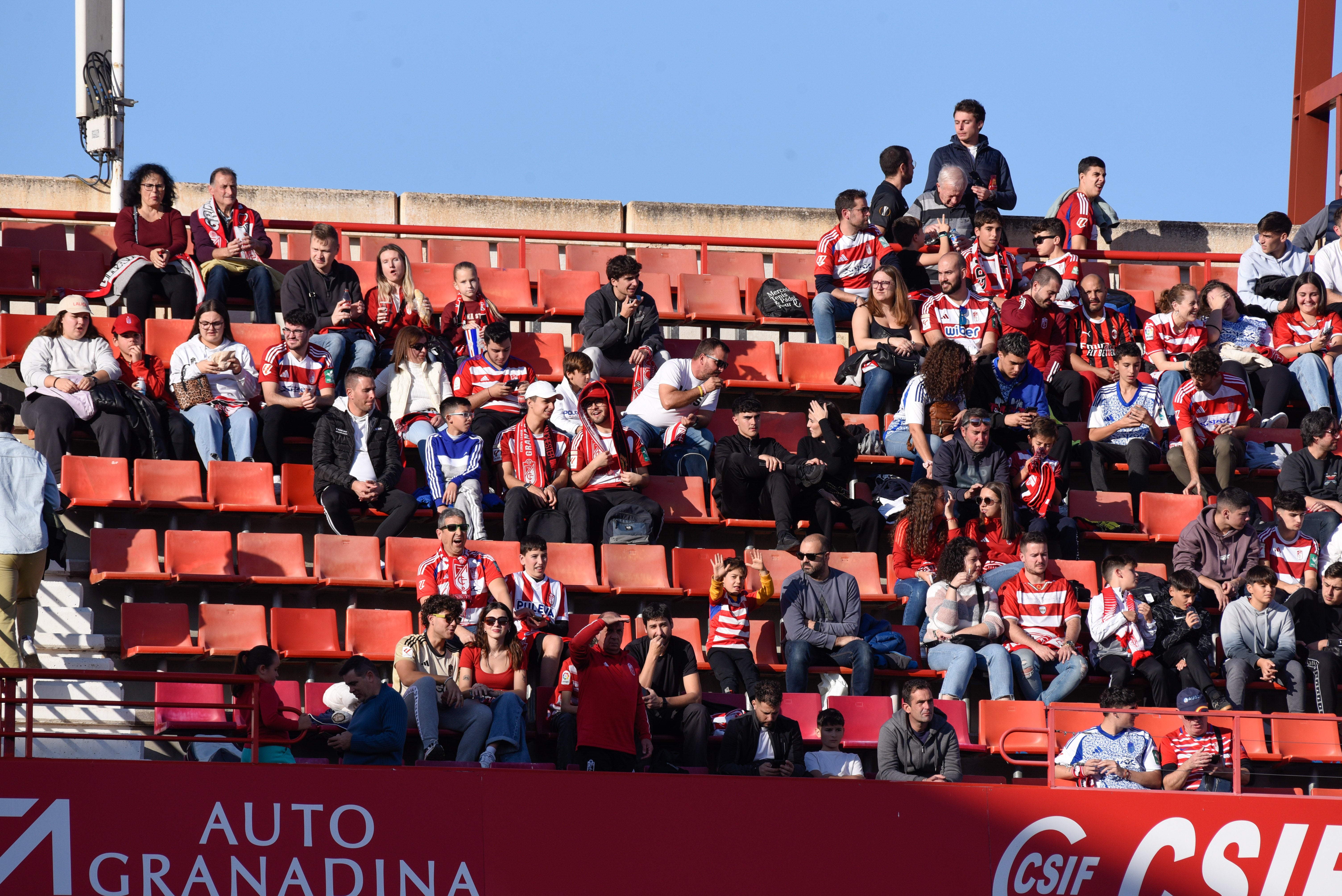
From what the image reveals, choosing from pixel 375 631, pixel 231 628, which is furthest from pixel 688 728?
pixel 231 628

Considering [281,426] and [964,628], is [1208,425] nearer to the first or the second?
[964,628]

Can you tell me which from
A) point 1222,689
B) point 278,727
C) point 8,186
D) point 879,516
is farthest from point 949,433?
point 8,186

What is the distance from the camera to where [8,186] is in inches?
583

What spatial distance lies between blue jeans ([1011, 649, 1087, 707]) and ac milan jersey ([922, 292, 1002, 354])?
313 cm

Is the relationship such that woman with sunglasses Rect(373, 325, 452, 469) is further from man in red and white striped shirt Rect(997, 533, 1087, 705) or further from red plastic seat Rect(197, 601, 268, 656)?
man in red and white striped shirt Rect(997, 533, 1087, 705)

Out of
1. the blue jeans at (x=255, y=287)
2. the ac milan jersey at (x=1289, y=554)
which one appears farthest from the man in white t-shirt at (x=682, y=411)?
the ac milan jersey at (x=1289, y=554)

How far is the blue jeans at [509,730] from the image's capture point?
30.0 feet

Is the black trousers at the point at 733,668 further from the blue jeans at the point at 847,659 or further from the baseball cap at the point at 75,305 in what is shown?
the baseball cap at the point at 75,305

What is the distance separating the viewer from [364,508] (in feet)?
36.3

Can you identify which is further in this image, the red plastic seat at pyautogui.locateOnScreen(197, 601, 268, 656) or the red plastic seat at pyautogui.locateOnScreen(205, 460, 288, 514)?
the red plastic seat at pyautogui.locateOnScreen(205, 460, 288, 514)

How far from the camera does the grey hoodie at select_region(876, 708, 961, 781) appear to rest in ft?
30.6

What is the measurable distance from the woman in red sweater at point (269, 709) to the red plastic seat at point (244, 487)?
1.94 meters

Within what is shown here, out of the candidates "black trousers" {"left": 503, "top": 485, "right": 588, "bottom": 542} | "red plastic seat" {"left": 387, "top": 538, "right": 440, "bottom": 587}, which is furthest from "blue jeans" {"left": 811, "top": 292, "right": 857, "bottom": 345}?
"red plastic seat" {"left": 387, "top": 538, "right": 440, "bottom": 587}

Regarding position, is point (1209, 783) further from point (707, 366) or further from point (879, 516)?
point (707, 366)
